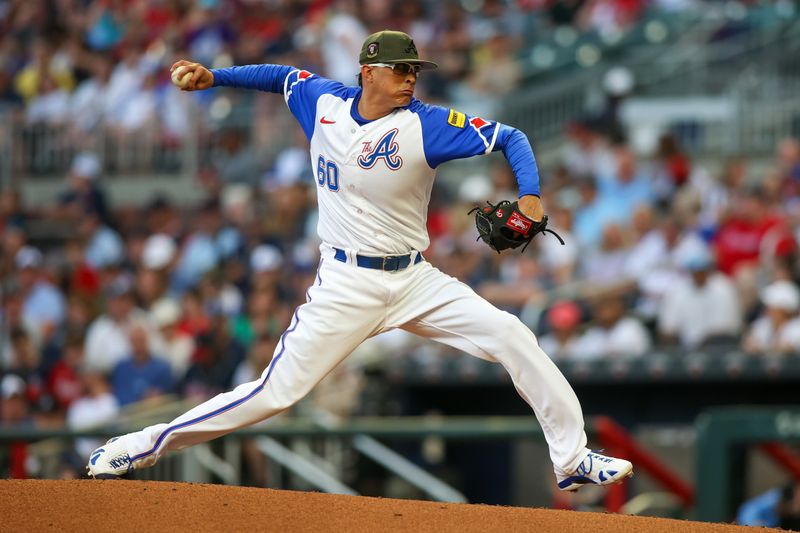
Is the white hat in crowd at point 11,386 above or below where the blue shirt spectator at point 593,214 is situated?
below

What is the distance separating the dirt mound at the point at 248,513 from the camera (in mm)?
5246

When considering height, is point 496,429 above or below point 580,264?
below

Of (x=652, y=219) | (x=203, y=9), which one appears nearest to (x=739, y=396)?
(x=652, y=219)

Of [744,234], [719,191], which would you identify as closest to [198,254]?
[719,191]

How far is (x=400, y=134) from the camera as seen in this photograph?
5449mm

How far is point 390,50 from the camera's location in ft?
17.9

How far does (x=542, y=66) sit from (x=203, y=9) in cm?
434

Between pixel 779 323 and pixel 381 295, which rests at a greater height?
pixel 381 295

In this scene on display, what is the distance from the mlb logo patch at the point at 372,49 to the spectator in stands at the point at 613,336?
4.80 m

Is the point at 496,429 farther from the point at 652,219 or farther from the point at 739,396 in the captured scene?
the point at 652,219

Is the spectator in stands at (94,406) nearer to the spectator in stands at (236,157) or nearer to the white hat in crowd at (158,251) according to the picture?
the white hat in crowd at (158,251)

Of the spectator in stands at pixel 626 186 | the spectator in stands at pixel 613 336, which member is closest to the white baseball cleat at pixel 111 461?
the spectator in stands at pixel 613 336

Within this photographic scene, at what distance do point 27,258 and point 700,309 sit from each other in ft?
21.4

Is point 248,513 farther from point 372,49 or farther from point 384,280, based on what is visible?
point 372,49
